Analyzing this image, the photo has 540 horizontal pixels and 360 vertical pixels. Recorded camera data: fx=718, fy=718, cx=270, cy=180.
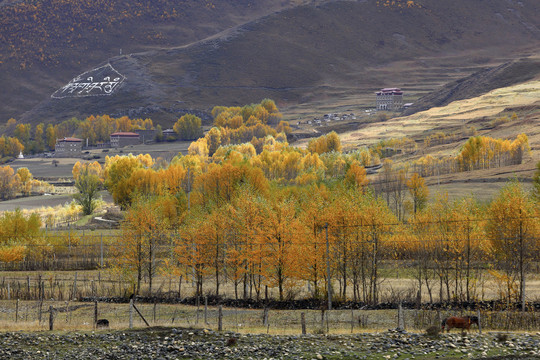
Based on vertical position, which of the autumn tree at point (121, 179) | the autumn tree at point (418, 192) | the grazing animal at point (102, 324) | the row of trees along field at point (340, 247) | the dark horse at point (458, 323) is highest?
the autumn tree at point (121, 179)

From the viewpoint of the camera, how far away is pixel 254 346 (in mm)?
36812

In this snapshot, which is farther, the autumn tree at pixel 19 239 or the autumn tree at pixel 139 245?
the autumn tree at pixel 19 239

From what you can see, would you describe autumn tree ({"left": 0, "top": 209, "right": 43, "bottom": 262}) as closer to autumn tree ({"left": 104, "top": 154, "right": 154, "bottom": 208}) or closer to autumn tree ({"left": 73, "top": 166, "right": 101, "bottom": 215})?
autumn tree ({"left": 104, "top": 154, "right": 154, "bottom": 208})

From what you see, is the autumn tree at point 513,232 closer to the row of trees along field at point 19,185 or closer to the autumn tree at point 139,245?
the autumn tree at point 139,245

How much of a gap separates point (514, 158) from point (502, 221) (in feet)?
317

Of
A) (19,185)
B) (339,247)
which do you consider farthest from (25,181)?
(339,247)

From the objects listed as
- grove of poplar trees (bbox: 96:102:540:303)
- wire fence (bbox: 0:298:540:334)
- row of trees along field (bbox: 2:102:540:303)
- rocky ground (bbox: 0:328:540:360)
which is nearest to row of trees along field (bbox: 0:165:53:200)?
grove of poplar trees (bbox: 96:102:540:303)

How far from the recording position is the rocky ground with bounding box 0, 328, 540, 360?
35.2 metres

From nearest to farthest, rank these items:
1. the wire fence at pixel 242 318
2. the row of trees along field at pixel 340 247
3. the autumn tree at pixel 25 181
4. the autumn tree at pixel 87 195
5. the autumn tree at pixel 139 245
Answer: the wire fence at pixel 242 318, the row of trees along field at pixel 340 247, the autumn tree at pixel 139 245, the autumn tree at pixel 87 195, the autumn tree at pixel 25 181

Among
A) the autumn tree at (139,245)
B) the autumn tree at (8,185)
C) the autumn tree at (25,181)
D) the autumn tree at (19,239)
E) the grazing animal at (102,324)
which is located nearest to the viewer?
the grazing animal at (102,324)

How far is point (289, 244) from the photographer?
5772cm

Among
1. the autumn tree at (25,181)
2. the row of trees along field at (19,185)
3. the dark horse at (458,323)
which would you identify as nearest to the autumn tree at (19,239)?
the dark horse at (458,323)

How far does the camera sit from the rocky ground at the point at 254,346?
115ft

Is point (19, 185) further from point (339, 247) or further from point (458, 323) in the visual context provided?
point (458, 323)
